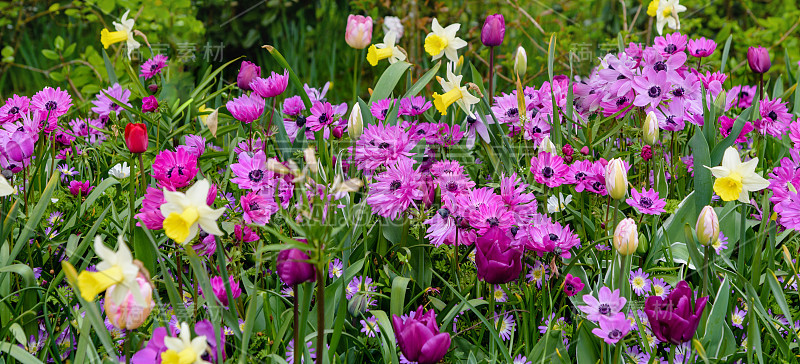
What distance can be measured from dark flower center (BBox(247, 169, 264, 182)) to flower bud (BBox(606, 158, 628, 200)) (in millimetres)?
643

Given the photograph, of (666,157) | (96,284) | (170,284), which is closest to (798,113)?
(666,157)

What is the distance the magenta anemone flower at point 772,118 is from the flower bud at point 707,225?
75 cm

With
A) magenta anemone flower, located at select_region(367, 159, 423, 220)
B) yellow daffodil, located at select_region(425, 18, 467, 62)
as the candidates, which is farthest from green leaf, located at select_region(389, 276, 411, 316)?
yellow daffodil, located at select_region(425, 18, 467, 62)

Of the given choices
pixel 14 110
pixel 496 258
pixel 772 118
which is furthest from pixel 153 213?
pixel 772 118

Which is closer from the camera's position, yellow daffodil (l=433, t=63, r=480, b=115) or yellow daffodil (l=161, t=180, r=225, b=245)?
yellow daffodil (l=161, t=180, r=225, b=245)

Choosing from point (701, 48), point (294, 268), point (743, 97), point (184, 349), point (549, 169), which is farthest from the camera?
point (743, 97)

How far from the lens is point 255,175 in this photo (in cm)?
140

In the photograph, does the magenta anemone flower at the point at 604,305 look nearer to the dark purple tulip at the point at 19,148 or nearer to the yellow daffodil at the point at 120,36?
the dark purple tulip at the point at 19,148

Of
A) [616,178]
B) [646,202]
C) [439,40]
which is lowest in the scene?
[646,202]

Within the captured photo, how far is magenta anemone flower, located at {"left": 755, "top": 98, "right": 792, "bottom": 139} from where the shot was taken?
1746 mm

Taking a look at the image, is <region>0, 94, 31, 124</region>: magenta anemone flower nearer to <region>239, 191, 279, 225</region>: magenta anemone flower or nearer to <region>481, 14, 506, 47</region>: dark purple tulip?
<region>239, 191, 279, 225</region>: magenta anemone flower

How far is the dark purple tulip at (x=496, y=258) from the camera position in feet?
3.84

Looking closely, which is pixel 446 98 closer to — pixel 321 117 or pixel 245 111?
pixel 321 117

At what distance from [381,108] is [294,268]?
85 cm
